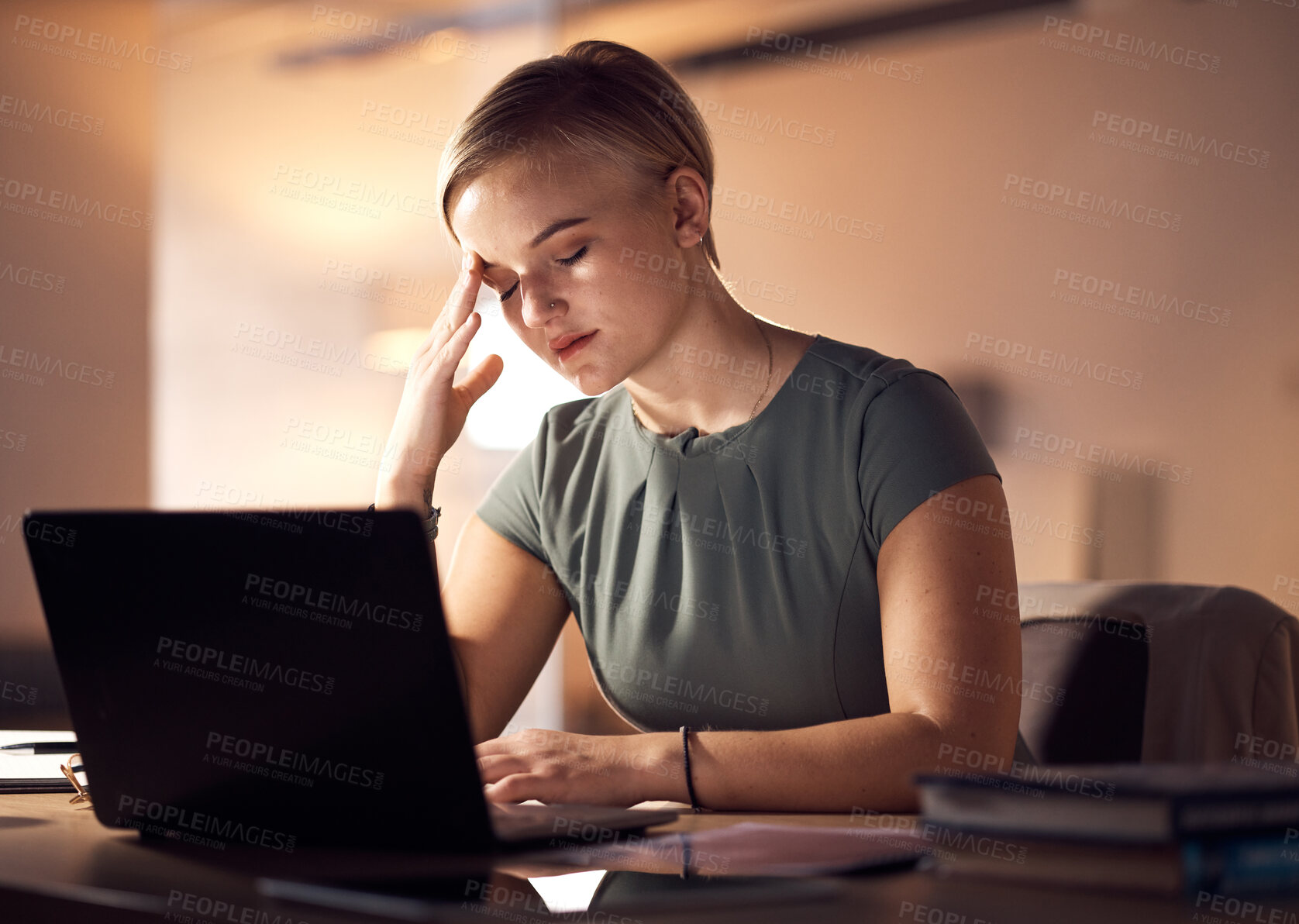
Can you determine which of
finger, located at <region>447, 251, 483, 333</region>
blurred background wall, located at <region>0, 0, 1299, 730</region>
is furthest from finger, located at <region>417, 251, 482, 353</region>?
blurred background wall, located at <region>0, 0, 1299, 730</region>

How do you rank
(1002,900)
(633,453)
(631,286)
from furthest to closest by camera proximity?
1. (633,453)
2. (631,286)
3. (1002,900)

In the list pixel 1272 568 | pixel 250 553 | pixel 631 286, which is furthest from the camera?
pixel 1272 568

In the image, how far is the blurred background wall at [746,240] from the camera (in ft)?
7.87

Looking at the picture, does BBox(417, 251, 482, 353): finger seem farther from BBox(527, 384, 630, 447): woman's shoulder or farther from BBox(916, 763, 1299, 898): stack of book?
BBox(916, 763, 1299, 898): stack of book

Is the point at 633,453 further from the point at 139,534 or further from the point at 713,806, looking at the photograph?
the point at 139,534

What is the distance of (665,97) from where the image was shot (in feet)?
4.42

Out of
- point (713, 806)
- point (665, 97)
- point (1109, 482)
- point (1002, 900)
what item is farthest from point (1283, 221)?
point (1002, 900)

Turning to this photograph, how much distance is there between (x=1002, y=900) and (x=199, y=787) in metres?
0.47

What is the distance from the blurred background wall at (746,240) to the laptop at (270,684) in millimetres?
1686

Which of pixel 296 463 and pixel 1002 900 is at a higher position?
pixel 296 463

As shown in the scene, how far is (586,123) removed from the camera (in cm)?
127

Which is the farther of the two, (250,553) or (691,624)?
(691,624)

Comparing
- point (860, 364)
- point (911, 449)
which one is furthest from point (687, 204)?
point (911, 449)

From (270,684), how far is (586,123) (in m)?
0.80
